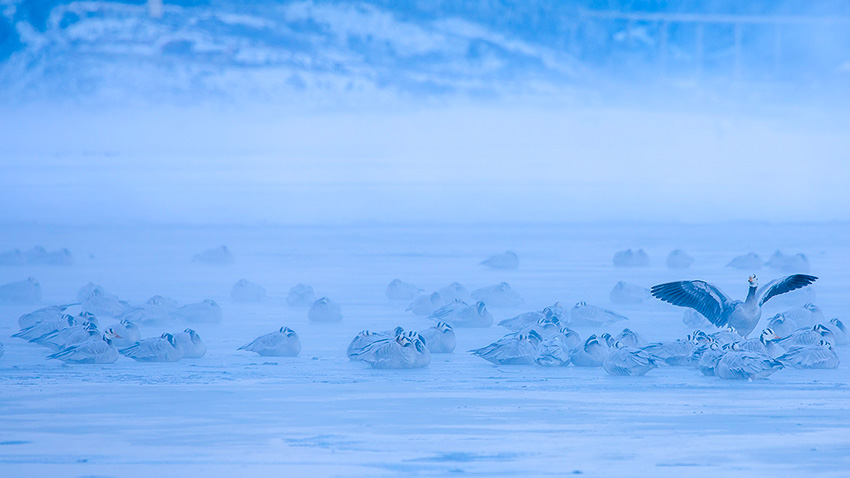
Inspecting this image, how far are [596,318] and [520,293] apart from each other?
2.59 m

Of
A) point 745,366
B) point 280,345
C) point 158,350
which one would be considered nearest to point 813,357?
point 745,366

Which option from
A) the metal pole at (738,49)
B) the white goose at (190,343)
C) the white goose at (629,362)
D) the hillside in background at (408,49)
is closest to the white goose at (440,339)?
the white goose at (629,362)

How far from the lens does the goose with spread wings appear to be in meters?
7.99

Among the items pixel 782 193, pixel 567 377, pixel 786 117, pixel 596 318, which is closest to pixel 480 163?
pixel 782 193

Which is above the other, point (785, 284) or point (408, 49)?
point (408, 49)

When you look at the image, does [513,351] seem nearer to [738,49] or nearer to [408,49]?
[408,49]

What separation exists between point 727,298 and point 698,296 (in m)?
0.20

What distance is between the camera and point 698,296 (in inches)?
325

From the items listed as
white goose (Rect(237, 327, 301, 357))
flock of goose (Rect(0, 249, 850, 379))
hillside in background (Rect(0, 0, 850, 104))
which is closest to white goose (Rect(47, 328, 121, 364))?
flock of goose (Rect(0, 249, 850, 379))

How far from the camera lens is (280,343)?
27.5ft

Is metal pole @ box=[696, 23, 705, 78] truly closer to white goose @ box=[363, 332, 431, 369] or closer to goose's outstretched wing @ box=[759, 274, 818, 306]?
goose's outstretched wing @ box=[759, 274, 818, 306]

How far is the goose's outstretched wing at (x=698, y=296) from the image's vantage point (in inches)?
320

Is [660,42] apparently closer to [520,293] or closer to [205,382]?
[520,293]

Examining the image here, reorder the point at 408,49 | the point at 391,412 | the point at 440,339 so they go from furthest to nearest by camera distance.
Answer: the point at 408,49
the point at 440,339
the point at 391,412
